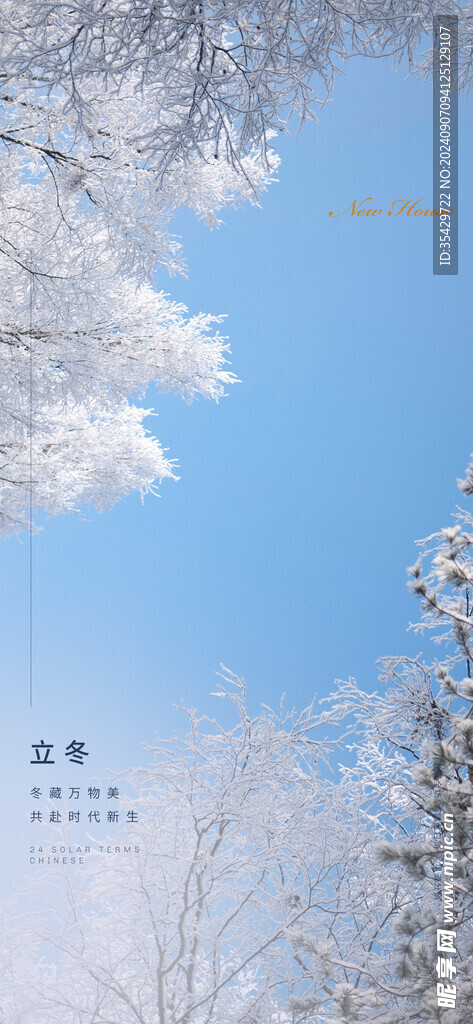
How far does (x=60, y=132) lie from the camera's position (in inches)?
130

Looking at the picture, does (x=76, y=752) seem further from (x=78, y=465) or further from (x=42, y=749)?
(x=78, y=465)

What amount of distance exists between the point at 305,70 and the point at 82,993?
8.97 feet

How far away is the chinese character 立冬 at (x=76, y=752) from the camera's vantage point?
3.10 m

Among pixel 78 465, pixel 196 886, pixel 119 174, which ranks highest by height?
pixel 119 174

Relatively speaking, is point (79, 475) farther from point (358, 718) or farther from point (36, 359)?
point (358, 718)

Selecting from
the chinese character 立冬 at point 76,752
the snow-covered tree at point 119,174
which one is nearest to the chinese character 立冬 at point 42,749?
the chinese character 立冬 at point 76,752

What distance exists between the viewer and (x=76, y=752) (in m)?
3.13

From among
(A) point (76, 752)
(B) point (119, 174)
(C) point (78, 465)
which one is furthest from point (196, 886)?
(C) point (78, 465)

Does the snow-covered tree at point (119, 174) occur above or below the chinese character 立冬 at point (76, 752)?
above

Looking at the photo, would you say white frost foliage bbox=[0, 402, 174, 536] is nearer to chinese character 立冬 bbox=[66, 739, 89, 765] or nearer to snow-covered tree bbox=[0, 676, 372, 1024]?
chinese character 立冬 bbox=[66, 739, 89, 765]

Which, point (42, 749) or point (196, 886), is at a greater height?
point (42, 749)

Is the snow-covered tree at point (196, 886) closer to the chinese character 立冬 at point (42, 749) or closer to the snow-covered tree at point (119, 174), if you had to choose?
the chinese character 立冬 at point (42, 749)

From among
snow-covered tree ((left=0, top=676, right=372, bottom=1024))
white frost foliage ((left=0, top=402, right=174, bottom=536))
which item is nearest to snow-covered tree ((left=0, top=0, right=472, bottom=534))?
white frost foliage ((left=0, top=402, right=174, bottom=536))

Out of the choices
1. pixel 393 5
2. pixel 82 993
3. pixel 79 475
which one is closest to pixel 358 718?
pixel 82 993
